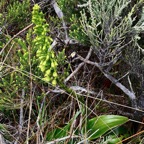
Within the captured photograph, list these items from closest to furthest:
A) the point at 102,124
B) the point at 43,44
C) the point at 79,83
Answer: the point at 43,44 < the point at 102,124 < the point at 79,83

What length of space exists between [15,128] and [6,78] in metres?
0.32

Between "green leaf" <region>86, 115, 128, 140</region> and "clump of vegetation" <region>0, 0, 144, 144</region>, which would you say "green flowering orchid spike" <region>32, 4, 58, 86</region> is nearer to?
"clump of vegetation" <region>0, 0, 144, 144</region>

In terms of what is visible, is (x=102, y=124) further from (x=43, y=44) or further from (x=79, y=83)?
(x=43, y=44)

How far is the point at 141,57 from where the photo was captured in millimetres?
1833

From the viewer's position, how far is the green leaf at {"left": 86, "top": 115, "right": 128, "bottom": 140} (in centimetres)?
172

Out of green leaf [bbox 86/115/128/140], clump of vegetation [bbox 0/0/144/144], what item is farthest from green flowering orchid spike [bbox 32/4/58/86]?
green leaf [bbox 86/115/128/140]

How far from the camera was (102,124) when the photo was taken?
1.74m

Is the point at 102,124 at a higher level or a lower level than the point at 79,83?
lower

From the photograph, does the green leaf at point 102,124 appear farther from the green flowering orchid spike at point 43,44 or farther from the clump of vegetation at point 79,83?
the green flowering orchid spike at point 43,44

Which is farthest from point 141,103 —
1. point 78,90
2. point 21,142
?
point 21,142

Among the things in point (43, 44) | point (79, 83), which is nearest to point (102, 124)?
point (79, 83)

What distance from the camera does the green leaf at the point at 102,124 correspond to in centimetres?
172

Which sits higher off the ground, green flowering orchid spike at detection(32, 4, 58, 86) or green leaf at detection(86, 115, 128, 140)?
green flowering orchid spike at detection(32, 4, 58, 86)

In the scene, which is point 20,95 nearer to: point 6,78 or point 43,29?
point 6,78
